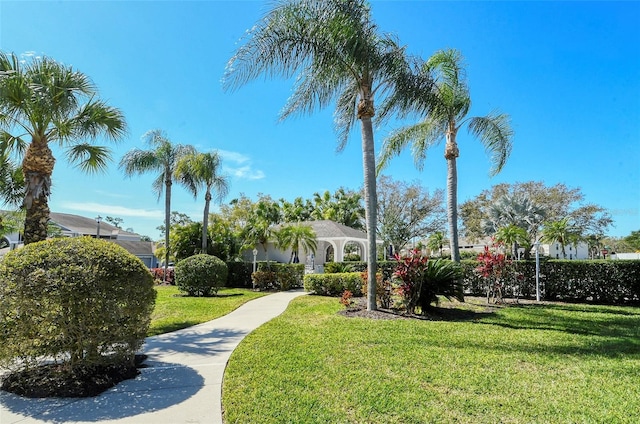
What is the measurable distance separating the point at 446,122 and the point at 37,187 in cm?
1326

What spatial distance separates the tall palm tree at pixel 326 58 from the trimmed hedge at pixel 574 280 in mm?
6802

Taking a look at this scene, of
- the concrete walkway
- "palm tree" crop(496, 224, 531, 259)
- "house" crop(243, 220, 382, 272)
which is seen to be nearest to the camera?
the concrete walkway

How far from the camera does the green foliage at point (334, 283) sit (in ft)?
45.6

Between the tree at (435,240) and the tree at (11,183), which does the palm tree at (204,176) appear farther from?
the tree at (435,240)

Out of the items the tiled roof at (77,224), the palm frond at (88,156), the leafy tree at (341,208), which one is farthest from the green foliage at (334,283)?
the tiled roof at (77,224)

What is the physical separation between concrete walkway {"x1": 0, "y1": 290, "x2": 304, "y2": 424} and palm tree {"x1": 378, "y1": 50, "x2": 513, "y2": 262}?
29.1 feet

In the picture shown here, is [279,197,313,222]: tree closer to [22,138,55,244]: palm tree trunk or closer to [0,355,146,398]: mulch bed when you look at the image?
[22,138,55,244]: palm tree trunk

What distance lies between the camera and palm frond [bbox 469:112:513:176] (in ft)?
44.4

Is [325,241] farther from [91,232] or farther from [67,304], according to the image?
[91,232]

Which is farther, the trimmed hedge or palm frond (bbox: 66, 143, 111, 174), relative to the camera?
the trimmed hedge

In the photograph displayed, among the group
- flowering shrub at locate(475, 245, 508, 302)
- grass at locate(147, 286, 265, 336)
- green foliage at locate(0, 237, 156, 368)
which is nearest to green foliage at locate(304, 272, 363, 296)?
grass at locate(147, 286, 265, 336)

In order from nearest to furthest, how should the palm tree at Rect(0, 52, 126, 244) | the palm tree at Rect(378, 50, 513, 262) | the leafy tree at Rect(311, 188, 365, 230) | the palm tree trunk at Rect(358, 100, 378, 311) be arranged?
the palm tree at Rect(0, 52, 126, 244), the palm tree trunk at Rect(358, 100, 378, 311), the palm tree at Rect(378, 50, 513, 262), the leafy tree at Rect(311, 188, 365, 230)

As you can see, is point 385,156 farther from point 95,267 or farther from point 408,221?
point 408,221

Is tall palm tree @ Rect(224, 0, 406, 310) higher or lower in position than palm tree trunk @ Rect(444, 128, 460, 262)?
higher
